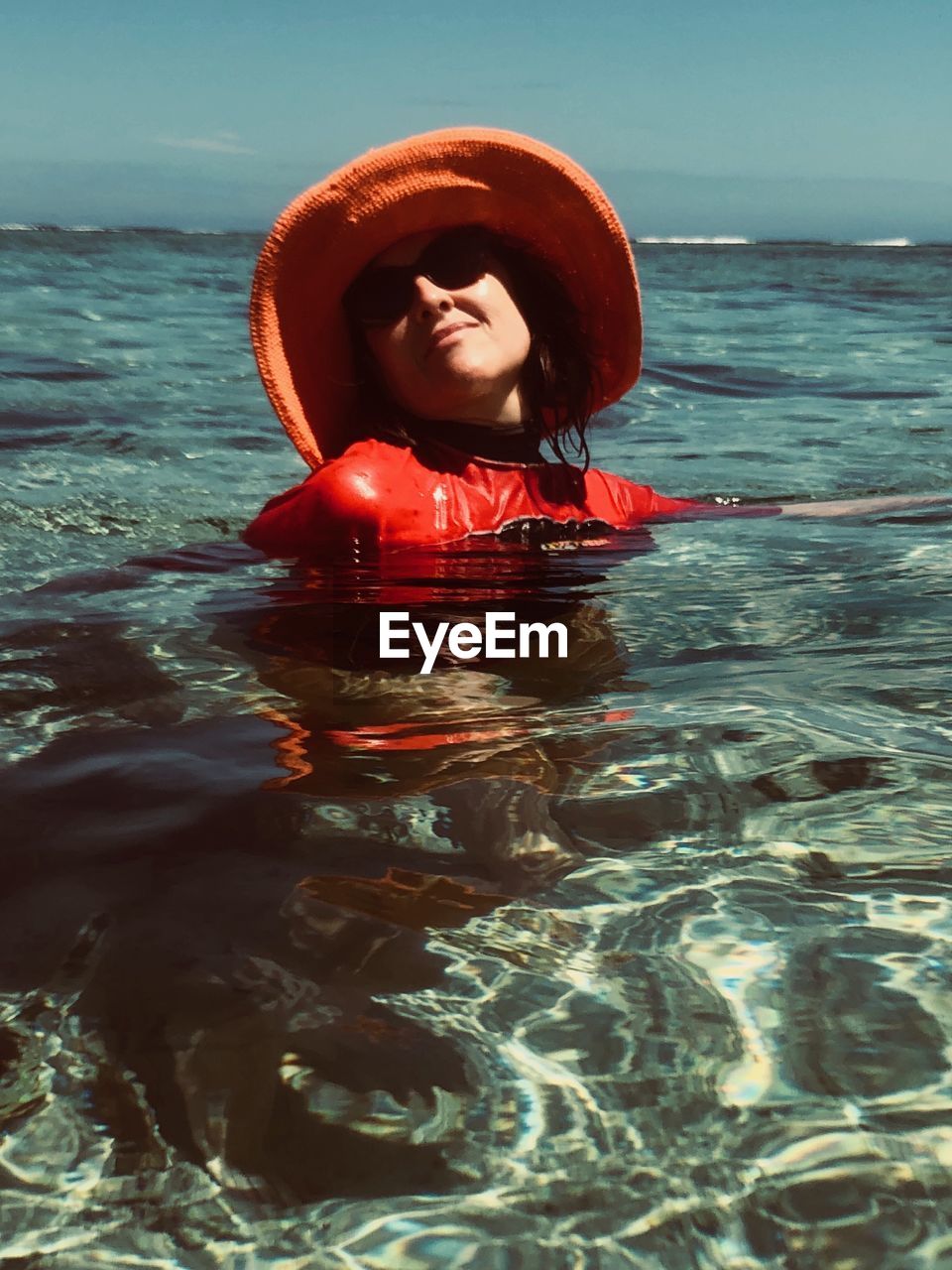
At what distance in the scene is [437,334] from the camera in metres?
3.54

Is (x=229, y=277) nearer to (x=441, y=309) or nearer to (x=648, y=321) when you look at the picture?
(x=648, y=321)

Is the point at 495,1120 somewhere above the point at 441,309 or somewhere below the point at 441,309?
below

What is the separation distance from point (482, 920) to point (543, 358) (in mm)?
2403

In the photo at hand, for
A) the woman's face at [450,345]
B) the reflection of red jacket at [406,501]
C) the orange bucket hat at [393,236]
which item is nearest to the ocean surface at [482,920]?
the reflection of red jacket at [406,501]

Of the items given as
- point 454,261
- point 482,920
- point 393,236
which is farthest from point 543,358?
point 482,920

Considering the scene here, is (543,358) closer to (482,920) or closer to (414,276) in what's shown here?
(414,276)

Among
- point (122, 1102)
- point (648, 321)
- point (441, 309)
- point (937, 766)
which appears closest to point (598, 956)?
point (122, 1102)

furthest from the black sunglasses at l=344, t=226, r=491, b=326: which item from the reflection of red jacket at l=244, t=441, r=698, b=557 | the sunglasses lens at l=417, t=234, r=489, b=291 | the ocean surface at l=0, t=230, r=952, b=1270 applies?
the ocean surface at l=0, t=230, r=952, b=1270

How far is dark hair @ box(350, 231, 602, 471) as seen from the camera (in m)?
3.82

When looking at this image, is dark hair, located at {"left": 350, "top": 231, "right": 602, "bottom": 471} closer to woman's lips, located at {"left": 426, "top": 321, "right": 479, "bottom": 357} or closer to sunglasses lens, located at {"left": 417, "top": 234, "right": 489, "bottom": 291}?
sunglasses lens, located at {"left": 417, "top": 234, "right": 489, "bottom": 291}

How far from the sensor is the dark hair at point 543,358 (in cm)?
382

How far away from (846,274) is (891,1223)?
876 inches

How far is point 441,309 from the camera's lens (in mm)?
3545

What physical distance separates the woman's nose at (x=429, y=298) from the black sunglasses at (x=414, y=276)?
0.02 metres
